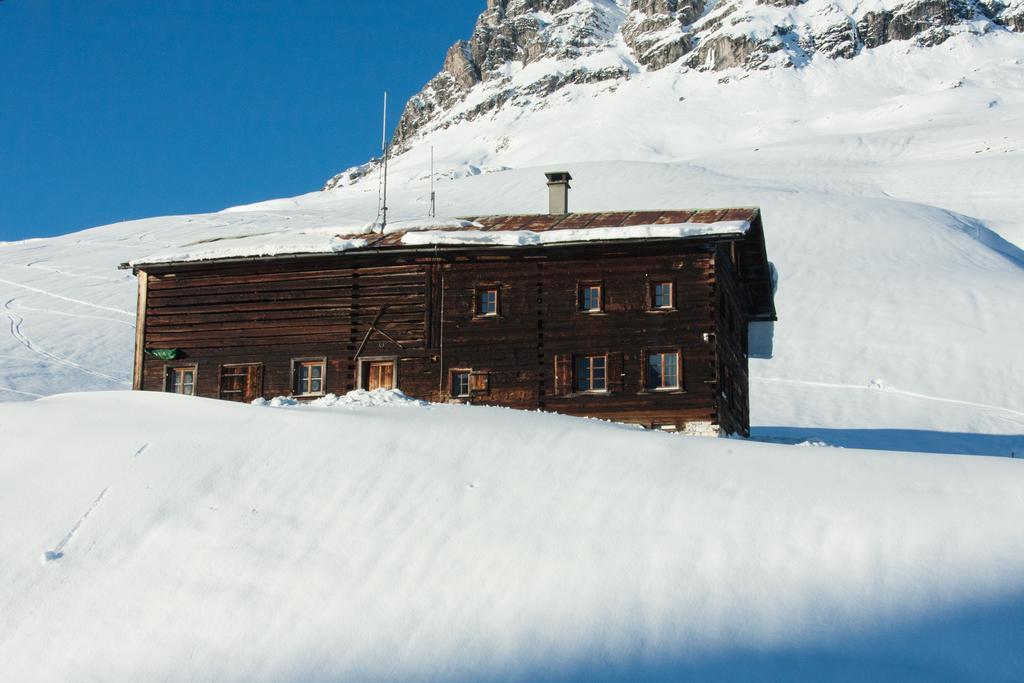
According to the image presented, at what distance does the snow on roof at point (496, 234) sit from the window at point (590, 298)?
3.41 feet

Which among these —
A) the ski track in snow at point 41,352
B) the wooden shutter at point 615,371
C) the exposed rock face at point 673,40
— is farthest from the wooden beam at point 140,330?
the exposed rock face at point 673,40

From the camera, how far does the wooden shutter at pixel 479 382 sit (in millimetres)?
26125

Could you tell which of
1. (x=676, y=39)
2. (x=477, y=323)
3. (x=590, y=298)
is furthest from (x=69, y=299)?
(x=676, y=39)

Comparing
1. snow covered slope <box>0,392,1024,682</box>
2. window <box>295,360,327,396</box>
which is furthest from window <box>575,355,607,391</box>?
snow covered slope <box>0,392,1024,682</box>

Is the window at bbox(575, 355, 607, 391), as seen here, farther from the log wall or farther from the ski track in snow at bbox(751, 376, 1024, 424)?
the ski track in snow at bbox(751, 376, 1024, 424)

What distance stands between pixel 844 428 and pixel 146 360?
66.6 ft

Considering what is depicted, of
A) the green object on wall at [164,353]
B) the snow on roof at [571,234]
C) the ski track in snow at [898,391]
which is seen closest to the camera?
the snow on roof at [571,234]

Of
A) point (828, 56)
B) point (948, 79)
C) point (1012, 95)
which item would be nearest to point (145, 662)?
point (1012, 95)

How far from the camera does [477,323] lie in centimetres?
2648

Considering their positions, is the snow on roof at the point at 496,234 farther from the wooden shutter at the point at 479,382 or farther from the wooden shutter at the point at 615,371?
the wooden shutter at the point at 479,382

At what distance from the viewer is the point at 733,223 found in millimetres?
25375

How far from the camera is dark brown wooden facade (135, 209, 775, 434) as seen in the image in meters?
25.4

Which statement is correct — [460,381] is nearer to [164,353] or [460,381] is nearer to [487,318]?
[487,318]

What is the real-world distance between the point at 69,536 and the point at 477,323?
1221cm
